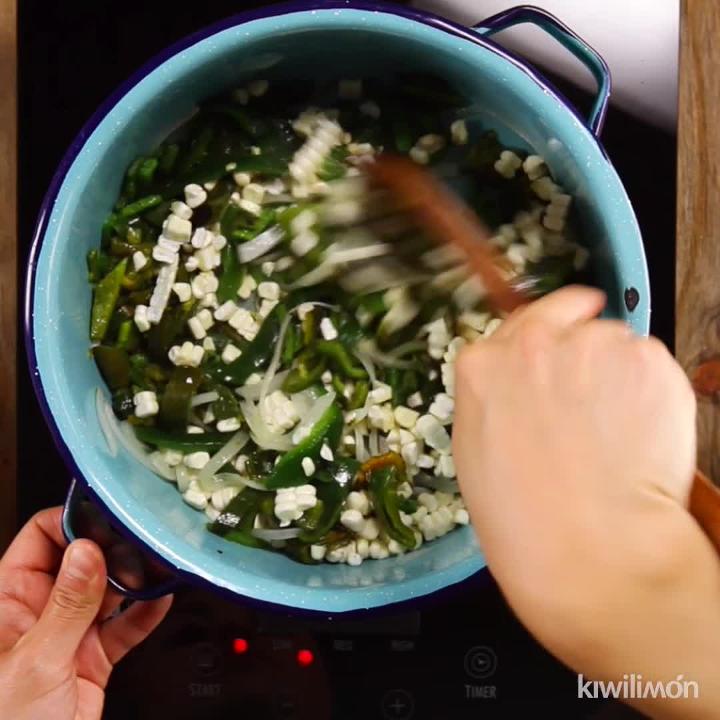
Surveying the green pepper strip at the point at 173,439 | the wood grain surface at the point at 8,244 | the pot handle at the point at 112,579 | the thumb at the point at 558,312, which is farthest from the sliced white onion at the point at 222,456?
the thumb at the point at 558,312

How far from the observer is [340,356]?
1.05 meters

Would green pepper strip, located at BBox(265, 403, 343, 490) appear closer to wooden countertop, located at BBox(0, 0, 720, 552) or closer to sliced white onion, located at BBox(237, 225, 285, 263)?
sliced white onion, located at BBox(237, 225, 285, 263)

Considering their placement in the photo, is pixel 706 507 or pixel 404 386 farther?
pixel 404 386

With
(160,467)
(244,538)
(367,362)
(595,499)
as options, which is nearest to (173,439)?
(160,467)

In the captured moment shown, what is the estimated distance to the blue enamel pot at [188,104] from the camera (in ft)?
2.86

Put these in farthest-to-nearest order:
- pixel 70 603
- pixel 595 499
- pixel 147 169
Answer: pixel 147 169
pixel 70 603
pixel 595 499

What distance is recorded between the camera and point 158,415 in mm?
1031

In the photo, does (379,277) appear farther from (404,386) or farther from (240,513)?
(240,513)

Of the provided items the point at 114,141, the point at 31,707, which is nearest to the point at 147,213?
the point at 114,141

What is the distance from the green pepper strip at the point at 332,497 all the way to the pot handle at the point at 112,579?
0.52 ft

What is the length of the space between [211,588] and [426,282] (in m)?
0.40

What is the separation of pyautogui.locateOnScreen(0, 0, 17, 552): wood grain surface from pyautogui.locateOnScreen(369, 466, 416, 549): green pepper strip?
16.4 inches

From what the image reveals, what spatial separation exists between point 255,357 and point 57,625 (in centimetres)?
35

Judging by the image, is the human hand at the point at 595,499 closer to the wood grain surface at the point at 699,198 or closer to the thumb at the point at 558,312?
the thumb at the point at 558,312
